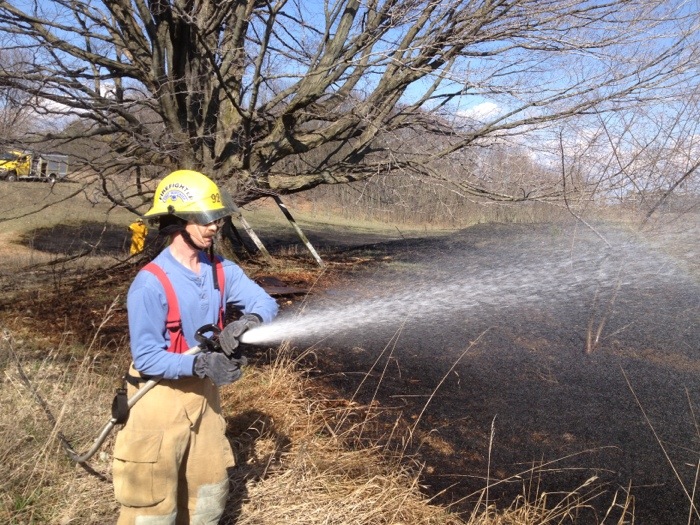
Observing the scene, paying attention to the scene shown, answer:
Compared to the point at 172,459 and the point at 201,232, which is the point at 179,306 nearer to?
the point at 201,232

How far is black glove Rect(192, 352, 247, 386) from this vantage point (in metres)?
2.45

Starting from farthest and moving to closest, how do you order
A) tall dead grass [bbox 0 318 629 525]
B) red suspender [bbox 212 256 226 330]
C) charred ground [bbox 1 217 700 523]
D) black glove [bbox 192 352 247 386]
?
charred ground [bbox 1 217 700 523] → tall dead grass [bbox 0 318 629 525] → red suspender [bbox 212 256 226 330] → black glove [bbox 192 352 247 386]

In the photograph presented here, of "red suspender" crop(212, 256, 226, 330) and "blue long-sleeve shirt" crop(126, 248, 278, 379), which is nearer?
"blue long-sleeve shirt" crop(126, 248, 278, 379)

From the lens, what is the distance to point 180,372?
97.1 inches

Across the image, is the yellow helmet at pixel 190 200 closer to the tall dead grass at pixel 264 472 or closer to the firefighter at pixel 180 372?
the firefighter at pixel 180 372

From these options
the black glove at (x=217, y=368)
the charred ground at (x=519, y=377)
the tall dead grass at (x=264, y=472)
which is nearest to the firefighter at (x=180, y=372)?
the black glove at (x=217, y=368)

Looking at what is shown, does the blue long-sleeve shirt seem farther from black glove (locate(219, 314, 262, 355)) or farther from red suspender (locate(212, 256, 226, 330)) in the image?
black glove (locate(219, 314, 262, 355))

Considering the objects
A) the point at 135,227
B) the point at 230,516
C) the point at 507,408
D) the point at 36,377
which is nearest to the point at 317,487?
the point at 230,516

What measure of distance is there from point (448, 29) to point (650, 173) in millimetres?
4254

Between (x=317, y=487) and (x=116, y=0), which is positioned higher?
(x=116, y=0)

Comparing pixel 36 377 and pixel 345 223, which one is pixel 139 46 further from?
pixel 345 223

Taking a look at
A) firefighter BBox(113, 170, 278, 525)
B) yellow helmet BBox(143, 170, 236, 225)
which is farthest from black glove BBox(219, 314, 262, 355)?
yellow helmet BBox(143, 170, 236, 225)

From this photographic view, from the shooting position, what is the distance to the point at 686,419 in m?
5.26

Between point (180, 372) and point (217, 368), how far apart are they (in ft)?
0.51
